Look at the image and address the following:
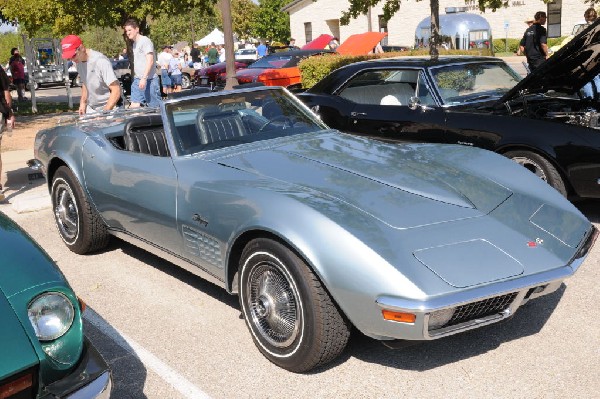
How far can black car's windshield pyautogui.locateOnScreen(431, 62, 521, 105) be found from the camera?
22.7 ft

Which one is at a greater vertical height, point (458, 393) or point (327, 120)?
point (327, 120)

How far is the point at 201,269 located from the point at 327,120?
12.9ft

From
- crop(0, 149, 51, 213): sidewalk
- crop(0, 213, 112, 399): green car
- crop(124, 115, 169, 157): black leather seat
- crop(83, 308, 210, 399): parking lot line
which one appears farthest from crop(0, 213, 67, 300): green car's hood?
crop(0, 149, 51, 213): sidewalk

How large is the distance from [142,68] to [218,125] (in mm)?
4924

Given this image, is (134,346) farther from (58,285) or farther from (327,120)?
(327,120)

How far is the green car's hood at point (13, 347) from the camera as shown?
2.34 m

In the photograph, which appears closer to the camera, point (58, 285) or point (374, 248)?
point (58, 285)

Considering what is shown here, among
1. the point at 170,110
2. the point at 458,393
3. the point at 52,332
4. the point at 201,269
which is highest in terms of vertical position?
the point at 170,110

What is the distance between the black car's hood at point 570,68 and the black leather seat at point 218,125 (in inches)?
114

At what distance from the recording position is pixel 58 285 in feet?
8.92

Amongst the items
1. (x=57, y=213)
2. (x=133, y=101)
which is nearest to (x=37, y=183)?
(x=133, y=101)

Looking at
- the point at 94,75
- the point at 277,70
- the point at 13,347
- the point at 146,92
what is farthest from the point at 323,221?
the point at 277,70

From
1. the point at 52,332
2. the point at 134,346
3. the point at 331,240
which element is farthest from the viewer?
the point at 134,346

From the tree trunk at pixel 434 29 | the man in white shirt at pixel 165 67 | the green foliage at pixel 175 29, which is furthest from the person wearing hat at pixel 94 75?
the green foliage at pixel 175 29
